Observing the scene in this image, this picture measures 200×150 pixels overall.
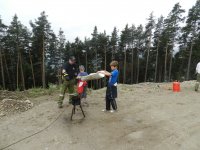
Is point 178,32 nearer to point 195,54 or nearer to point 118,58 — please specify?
point 195,54

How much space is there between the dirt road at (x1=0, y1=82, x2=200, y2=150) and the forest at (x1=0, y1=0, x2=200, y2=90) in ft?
61.7

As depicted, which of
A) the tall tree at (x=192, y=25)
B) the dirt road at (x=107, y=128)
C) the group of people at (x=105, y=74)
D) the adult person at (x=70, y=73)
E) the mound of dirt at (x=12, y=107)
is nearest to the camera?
the dirt road at (x=107, y=128)

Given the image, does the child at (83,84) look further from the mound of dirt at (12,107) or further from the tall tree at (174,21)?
the tall tree at (174,21)

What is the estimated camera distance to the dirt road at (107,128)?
3.50m

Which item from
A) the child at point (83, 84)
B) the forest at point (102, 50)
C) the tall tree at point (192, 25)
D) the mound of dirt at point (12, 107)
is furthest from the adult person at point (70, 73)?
the tall tree at point (192, 25)

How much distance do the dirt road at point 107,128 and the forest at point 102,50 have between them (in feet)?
61.7

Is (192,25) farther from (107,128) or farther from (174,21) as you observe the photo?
(107,128)

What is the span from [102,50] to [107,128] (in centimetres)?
3064

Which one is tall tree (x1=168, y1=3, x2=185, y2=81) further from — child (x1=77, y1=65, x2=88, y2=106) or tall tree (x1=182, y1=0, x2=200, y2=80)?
child (x1=77, y1=65, x2=88, y2=106)

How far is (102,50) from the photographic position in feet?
112

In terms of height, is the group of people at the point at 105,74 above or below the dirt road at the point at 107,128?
above

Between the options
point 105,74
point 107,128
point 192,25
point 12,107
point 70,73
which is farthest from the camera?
point 192,25

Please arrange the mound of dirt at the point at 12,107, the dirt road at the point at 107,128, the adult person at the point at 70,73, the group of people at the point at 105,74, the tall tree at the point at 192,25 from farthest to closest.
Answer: the tall tree at the point at 192,25
the mound of dirt at the point at 12,107
the adult person at the point at 70,73
the group of people at the point at 105,74
the dirt road at the point at 107,128

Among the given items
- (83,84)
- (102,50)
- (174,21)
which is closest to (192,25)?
(174,21)
